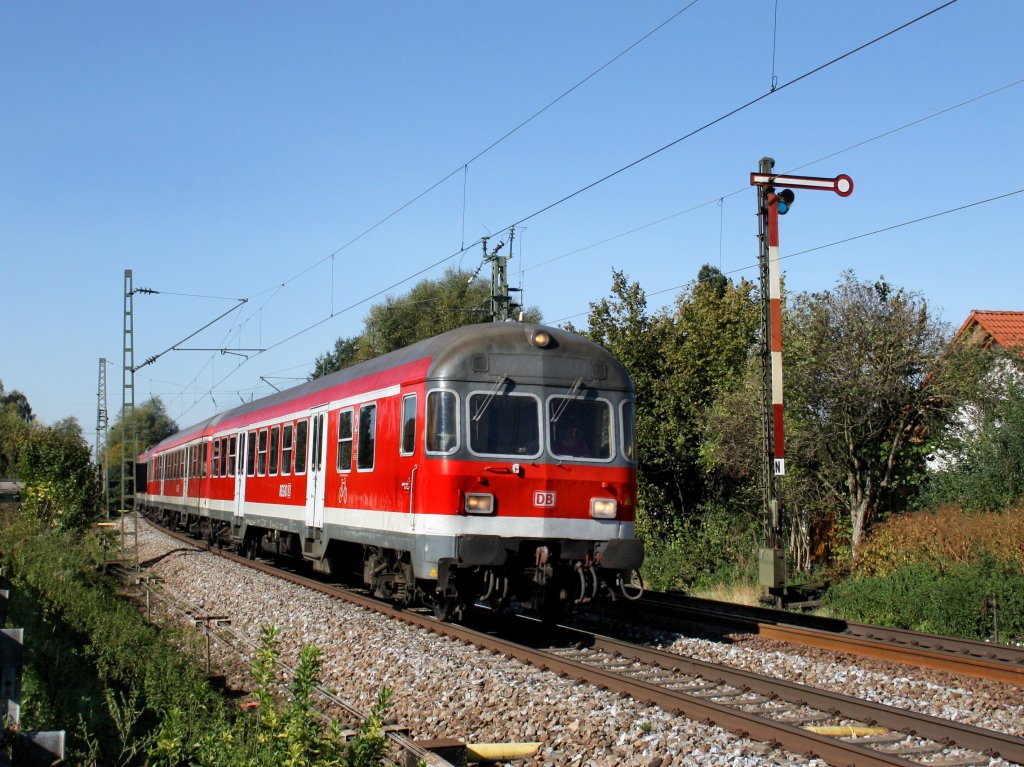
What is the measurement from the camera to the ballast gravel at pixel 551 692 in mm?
6867

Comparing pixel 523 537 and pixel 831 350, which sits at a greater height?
pixel 831 350

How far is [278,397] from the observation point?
19.4 metres

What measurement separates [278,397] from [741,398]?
865 centimetres

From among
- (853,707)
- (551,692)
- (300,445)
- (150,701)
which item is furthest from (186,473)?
(853,707)

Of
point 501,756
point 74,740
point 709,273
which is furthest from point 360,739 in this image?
point 709,273

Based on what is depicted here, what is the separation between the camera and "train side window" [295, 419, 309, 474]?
1616 cm

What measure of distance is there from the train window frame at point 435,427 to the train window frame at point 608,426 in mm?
969

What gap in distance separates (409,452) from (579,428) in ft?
6.17

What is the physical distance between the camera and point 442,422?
11102mm

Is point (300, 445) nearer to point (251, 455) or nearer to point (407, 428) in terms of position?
point (251, 455)

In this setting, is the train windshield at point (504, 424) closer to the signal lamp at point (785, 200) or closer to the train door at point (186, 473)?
the signal lamp at point (785, 200)

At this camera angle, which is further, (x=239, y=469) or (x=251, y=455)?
(x=239, y=469)

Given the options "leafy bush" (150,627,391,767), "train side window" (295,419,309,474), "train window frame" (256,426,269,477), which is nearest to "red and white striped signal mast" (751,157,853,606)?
"train side window" (295,419,309,474)

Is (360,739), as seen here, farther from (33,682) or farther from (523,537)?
(523,537)
